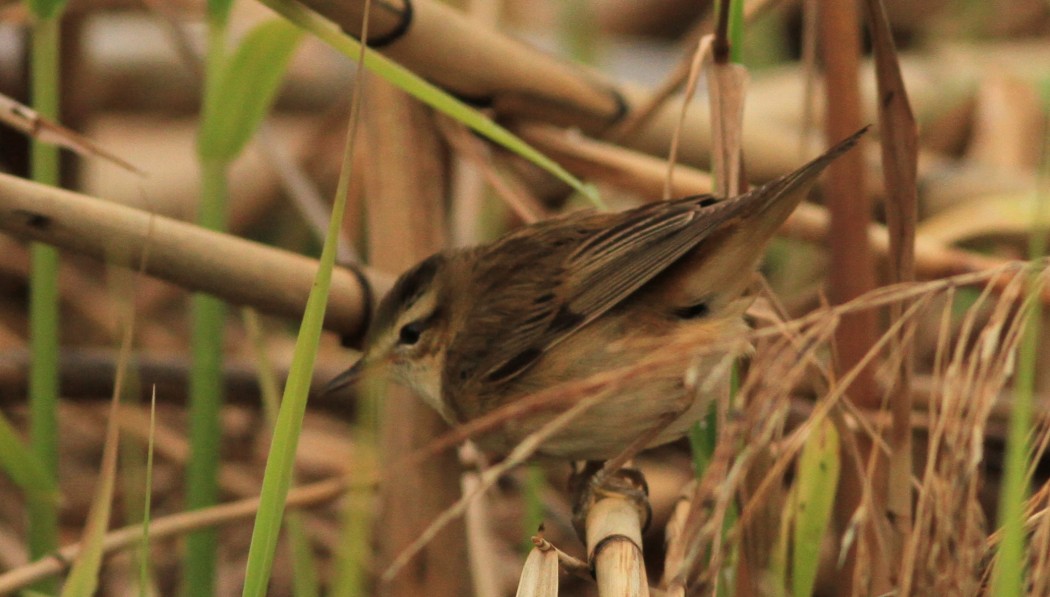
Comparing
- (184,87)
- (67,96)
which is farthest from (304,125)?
(67,96)

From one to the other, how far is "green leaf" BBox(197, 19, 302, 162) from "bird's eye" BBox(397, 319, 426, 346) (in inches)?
17.5

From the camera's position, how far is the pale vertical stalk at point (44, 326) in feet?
6.52

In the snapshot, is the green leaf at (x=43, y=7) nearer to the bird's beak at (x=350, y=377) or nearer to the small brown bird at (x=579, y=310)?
the small brown bird at (x=579, y=310)

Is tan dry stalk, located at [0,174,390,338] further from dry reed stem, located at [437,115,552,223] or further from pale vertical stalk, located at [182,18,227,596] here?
dry reed stem, located at [437,115,552,223]

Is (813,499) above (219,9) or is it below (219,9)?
below

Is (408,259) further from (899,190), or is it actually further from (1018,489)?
(1018,489)

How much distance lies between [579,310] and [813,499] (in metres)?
0.54

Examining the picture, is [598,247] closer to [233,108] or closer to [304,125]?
[233,108]

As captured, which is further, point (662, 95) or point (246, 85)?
point (662, 95)

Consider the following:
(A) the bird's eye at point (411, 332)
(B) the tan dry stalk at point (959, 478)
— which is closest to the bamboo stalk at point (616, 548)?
(B) the tan dry stalk at point (959, 478)

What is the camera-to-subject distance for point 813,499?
5.51 ft

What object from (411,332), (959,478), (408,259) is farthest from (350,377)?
(959,478)

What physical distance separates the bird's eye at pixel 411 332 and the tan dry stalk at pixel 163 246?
191 mm

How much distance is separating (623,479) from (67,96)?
1.88m
